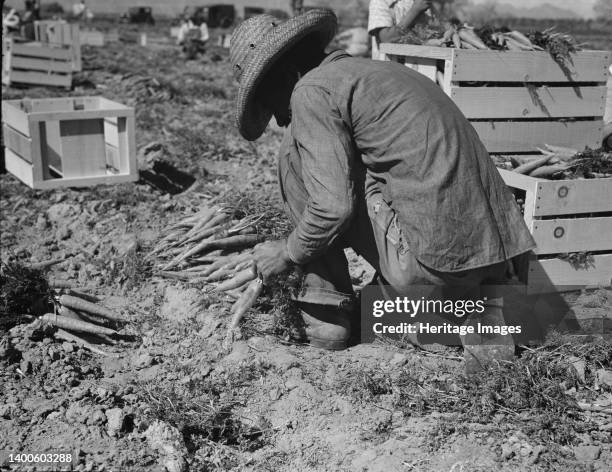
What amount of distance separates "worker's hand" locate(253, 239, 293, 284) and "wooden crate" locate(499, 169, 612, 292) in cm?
119

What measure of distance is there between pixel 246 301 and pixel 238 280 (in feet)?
0.91

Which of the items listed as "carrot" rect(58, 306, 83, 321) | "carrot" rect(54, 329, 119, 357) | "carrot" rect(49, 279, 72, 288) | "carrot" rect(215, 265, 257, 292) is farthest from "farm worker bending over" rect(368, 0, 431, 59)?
"carrot" rect(54, 329, 119, 357)

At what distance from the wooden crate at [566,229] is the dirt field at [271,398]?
0.17 meters

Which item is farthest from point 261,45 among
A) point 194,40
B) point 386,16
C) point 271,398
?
point 194,40

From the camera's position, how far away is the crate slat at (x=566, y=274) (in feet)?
12.3

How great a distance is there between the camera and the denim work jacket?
2.94 m

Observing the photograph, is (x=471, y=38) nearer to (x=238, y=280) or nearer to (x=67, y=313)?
(x=238, y=280)

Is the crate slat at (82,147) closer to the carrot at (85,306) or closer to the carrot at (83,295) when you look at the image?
the carrot at (83,295)

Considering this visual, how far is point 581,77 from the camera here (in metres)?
4.56

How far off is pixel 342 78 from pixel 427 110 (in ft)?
1.12

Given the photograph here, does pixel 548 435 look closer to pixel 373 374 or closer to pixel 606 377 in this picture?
pixel 606 377

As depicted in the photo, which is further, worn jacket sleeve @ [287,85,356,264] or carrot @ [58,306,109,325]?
carrot @ [58,306,109,325]

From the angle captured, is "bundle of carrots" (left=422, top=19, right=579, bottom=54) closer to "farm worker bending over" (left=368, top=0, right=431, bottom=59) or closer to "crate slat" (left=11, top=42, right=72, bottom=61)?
"farm worker bending over" (left=368, top=0, right=431, bottom=59)

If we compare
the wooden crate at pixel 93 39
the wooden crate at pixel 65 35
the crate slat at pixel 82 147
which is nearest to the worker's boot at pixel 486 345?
the crate slat at pixel 82 147
